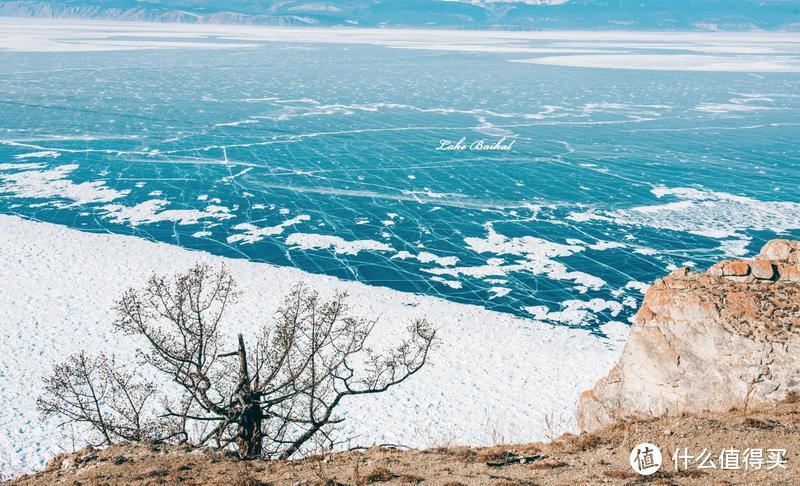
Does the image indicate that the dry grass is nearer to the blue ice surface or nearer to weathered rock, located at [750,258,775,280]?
weathered rock, located at [750,258,775,280]

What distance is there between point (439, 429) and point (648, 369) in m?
7.20

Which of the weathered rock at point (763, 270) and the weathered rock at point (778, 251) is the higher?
the weathered rock at point (778, 251)

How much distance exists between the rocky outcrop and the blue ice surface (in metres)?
11.1

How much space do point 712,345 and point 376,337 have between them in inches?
528

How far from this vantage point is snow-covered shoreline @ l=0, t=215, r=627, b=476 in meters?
20.7

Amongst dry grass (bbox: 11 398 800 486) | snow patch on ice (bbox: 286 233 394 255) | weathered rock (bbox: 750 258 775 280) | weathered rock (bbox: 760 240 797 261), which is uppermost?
weathered rock (bbox: 760 240 797 261)

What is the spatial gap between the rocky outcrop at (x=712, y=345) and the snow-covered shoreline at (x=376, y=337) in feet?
15.2

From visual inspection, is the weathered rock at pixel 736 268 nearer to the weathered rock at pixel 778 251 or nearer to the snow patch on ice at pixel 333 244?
the weathered rock at pixel 778 251

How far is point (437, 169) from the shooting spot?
158ft

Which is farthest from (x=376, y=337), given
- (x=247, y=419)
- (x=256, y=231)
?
(x=256, y=231)

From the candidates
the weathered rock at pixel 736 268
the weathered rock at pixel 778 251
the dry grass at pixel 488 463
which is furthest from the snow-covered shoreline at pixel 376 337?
the weathered rock at pixel 778 251

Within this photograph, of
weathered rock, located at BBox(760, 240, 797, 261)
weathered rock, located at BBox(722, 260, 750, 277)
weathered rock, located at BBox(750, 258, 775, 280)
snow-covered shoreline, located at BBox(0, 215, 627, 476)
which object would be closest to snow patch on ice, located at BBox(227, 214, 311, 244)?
snow-covered shoreline, located at BBox(0, 215, 627, 476)

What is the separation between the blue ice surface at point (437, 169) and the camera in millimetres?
33188

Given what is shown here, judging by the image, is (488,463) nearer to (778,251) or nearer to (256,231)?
(778,251)
